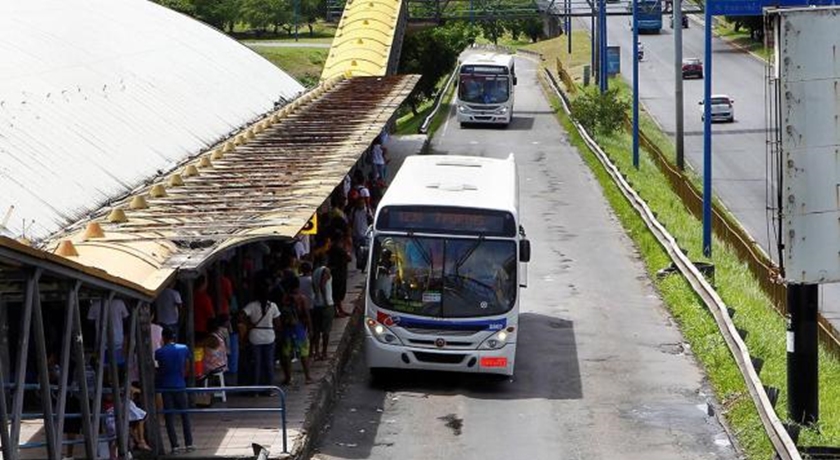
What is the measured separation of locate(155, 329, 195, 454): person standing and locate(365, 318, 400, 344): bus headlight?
4.82 meters

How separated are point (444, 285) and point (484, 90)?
4290 centimetres

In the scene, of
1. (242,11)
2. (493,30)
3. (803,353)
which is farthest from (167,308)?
(493,30)

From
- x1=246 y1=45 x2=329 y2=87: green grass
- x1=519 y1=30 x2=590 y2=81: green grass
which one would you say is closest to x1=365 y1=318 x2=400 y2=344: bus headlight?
x1=246 y1=45 x2=329 y2=87: green grass

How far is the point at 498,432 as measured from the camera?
20.0 metres

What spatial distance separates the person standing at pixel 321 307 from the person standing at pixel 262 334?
6.87 feet

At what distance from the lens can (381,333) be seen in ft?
72.8

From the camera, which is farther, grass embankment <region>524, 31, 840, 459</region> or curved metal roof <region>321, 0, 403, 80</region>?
curved metal roof <region>321, 0, 403, 80</region>

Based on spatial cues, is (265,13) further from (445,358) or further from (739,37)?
(445,358)

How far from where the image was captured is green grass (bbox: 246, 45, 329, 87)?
80.2 m

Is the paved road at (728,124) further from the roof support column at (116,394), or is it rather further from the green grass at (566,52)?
the roof support column at (116,394)

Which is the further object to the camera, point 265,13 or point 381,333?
point 265,13

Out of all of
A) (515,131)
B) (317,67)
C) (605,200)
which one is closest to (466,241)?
(605,200)

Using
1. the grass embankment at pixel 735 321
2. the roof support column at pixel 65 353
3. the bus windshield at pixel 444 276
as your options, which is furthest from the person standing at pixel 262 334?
the roof support column at pixel 65 353

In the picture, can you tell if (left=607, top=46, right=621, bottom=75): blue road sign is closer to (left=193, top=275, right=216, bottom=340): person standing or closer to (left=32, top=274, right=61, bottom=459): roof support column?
(left=193, top=275, right=216, bottom=340): person standing
